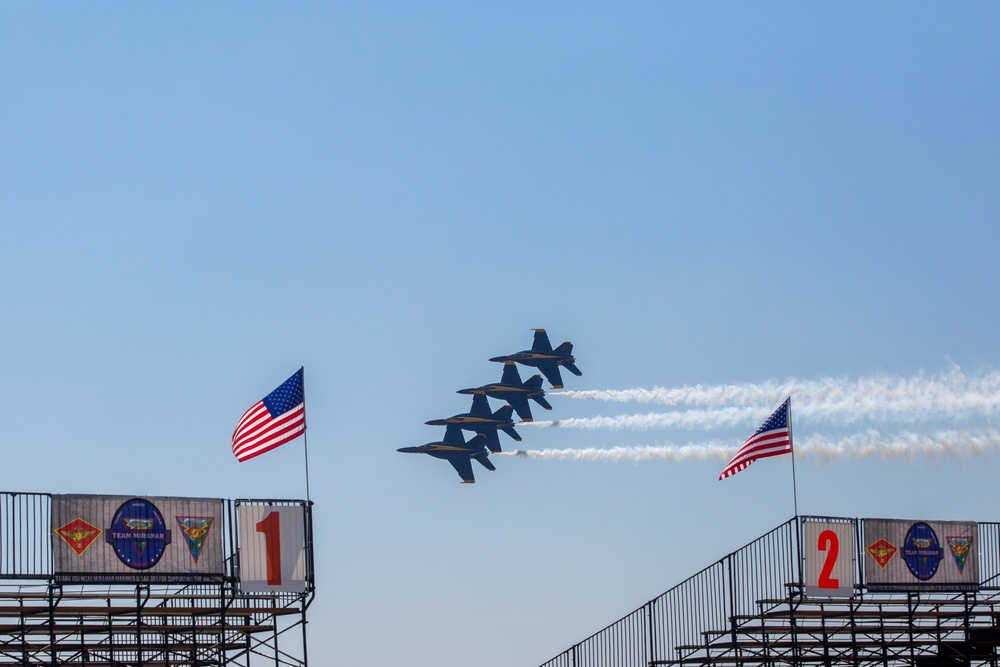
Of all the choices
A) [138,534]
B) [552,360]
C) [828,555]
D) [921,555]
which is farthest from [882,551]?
[552,360]

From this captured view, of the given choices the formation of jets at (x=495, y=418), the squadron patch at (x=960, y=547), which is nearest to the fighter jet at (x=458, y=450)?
the formation of jets at (x=495, y=418)

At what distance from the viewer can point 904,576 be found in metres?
42.4

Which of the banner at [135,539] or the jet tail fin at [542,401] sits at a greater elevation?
the jet tail fin at [542,401]

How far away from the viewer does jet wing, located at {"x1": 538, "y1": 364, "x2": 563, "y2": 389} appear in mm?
134625

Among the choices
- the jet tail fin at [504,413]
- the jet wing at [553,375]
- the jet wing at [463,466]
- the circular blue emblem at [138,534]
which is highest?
the jet wing at [553,375]

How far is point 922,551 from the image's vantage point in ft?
141

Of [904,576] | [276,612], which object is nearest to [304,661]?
[276,612]

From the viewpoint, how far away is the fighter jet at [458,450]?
444 feet

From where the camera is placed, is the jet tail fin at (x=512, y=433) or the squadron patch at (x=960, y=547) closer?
the squadron patch at (x=960, y=547)

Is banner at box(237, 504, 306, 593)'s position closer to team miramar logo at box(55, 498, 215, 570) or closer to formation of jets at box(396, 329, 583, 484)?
team miramar logo at box(55, 498, 215, 570)

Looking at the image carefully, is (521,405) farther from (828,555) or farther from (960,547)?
(828,555)

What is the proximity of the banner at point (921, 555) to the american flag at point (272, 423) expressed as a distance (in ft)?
45.9

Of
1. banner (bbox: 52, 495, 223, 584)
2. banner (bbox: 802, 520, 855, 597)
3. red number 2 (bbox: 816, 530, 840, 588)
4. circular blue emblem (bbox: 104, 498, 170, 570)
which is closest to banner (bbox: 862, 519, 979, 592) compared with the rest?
banner (bbox: 802, 520, 855, 597)

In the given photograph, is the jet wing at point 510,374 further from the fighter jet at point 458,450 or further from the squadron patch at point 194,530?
the squadron patch at point 194,530
